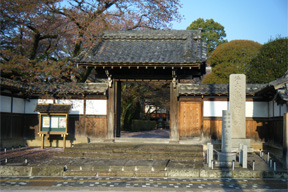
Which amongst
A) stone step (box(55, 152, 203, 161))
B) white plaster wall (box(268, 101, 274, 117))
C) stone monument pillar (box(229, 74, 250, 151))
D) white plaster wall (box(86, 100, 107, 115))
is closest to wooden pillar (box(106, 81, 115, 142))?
white plaster wall (box(86, 100, 107, 115))

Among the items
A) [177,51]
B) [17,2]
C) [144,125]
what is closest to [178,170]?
[177,51]

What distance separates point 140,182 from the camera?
10.4 m

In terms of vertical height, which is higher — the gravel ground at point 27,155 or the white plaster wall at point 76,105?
the white plaster wall at point 76,105

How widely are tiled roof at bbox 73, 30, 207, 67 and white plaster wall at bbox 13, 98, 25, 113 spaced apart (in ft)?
14.7

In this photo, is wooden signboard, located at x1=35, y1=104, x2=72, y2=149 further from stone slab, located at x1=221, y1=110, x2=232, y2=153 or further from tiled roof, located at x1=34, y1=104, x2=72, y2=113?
stone slab, located at x1=221, y1=110, x2=232, y2=153

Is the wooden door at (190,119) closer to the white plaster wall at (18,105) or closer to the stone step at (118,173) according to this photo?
the stone step at (118,173)

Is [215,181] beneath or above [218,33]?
beneath

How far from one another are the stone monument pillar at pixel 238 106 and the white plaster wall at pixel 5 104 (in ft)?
37.6

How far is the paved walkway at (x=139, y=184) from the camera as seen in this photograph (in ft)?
31.2

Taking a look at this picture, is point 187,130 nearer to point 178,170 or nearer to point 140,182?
point 178,170

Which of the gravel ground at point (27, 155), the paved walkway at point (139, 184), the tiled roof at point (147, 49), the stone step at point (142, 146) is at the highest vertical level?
the tiled roof at point (147, 49)

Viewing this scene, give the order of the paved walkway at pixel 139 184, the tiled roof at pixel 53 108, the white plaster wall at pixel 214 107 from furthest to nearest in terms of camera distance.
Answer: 1. the white plaster wall at pixel 214 107
2. the tiled roof at pixel 53 108
3. the paved walkway at pixel 139 184

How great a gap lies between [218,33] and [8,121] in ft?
158

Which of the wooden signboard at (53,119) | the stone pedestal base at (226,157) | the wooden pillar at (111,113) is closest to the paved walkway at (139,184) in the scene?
the stone pedestal base at (226,157)
